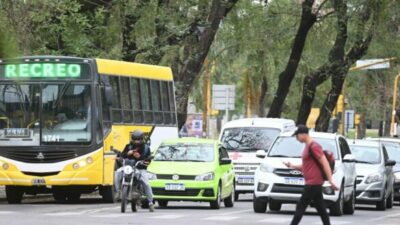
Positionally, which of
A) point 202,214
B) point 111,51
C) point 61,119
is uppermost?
point 111,51

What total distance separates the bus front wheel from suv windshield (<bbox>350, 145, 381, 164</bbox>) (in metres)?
8.35

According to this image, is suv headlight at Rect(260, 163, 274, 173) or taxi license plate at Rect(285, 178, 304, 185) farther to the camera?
suv headlight at Rect(260, 163, 274, 173)

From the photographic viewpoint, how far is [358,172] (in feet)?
77.2

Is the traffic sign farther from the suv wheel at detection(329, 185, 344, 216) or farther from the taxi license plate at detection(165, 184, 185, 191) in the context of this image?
the suv wheel at detection(329, 185, 344, 216)

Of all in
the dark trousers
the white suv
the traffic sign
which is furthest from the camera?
the traffic sign

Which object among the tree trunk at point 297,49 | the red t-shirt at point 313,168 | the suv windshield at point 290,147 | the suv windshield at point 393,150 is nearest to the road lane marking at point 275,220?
the suv windshield at point 290,147

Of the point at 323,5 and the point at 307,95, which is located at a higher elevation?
the point at 323,5

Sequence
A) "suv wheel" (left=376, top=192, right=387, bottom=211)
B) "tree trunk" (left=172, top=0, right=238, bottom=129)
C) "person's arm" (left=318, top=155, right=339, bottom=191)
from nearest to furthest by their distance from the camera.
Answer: "person's arm" (left=318, top=155, right=339, bottom=191)
"suv wheel" (left=376, top=192, right=387, bottom=211)
"tree trunk" (left=172, top=0, right=238, bottom=129)

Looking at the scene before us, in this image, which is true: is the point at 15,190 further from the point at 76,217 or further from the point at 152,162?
the point at 76,217

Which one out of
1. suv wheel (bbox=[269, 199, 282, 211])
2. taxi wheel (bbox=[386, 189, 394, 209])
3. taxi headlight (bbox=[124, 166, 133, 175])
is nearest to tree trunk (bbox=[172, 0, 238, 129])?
taxi wheel (bbox=[386, 189, 394, 209])

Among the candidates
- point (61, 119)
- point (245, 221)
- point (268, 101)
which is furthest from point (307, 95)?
point (268, 101)

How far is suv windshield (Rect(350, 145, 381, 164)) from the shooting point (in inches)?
961

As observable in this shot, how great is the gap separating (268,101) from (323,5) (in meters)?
35.6

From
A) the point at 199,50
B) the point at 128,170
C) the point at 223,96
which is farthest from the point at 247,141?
the point at 223,96
